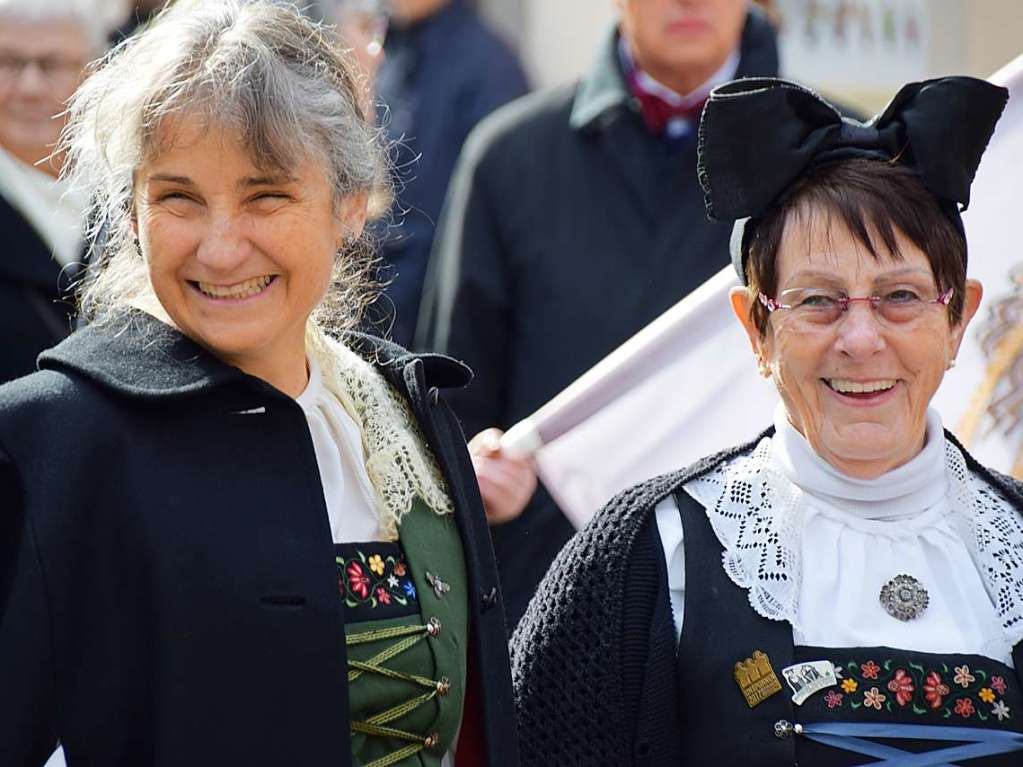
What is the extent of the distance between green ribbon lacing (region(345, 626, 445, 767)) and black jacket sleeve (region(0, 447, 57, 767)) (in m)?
0.48

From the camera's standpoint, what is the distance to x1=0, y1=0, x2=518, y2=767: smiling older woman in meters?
2.97

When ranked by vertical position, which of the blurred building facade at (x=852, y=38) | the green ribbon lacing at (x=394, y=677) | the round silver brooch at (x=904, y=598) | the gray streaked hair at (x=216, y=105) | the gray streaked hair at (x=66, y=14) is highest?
the blurred building facade at (x=852, y=38)

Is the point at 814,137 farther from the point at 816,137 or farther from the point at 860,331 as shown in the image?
the point at 860,331

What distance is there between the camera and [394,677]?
10.6 feet

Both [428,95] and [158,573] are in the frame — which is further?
[428,95]

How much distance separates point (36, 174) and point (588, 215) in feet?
4.68

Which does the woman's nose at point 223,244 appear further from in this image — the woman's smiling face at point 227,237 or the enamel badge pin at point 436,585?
the enamel badge pin at point 436,585

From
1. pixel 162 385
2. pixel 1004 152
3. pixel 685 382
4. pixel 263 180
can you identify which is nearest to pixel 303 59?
pixel 263 180

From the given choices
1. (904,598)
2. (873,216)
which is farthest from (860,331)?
(904,598)

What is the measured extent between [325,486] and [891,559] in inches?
38.8

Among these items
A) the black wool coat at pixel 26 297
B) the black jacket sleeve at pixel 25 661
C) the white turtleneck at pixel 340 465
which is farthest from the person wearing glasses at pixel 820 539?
the black wool coat at pixel 26 297

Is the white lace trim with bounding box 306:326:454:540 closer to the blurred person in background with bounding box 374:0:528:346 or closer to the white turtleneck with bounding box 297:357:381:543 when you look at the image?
the white turtleneck with bounding box 297:357:381:543

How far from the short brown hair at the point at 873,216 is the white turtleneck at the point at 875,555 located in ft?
0.91

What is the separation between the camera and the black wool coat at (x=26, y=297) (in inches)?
178
